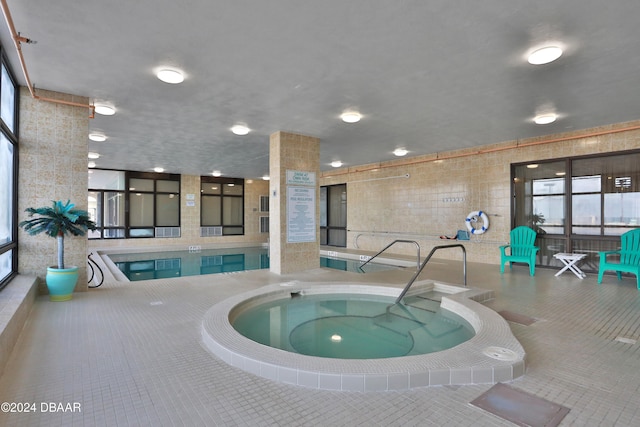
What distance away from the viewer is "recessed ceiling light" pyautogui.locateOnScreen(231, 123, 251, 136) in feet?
19.0

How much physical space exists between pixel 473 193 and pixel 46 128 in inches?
308

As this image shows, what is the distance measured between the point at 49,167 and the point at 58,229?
2.85 ft

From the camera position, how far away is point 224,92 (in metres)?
4.23

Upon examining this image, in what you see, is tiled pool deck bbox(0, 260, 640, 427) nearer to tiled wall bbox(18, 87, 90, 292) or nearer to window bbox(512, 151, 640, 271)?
tiled wall bbox(18, 87, 90, 292)

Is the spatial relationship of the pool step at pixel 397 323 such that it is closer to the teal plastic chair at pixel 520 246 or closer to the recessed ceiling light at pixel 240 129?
the teal plastic chair at pixel 520 246

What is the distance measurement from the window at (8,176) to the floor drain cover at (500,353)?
4454 millimetres

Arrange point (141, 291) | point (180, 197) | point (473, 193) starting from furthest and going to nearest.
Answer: point (180, 197), point (473, 193), point (141, 291)

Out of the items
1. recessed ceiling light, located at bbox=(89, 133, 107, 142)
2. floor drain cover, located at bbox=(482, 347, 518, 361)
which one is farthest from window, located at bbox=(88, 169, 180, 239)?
floor drain cover, located at bbox=(482, 347, 518, 361)

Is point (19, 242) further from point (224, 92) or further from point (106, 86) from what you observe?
point (224, 92)

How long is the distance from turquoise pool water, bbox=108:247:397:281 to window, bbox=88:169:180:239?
1446 millimetres

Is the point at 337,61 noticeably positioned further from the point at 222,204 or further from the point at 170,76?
the point at 222,204

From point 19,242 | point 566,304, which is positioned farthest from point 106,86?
point 566,304

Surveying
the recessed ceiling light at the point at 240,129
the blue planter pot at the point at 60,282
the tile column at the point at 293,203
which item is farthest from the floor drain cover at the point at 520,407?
the recessed ceiling light at the point at 240,129

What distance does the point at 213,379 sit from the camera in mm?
2156
